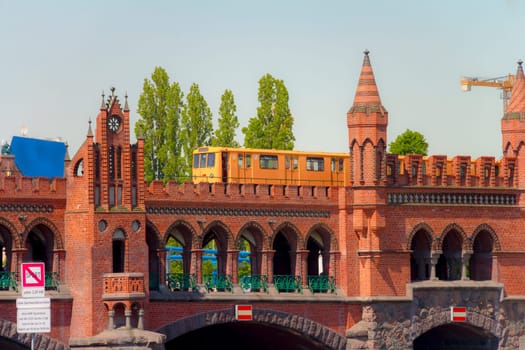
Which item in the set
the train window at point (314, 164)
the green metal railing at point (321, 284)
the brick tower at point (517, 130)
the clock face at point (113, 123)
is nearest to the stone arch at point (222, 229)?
the green metal railing at point (321, 284)

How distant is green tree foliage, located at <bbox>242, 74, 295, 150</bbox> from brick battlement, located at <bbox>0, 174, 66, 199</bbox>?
28812mm

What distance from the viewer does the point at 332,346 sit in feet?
252

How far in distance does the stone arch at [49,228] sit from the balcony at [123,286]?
2.84 meters

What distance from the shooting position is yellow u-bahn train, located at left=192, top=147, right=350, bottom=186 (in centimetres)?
8012

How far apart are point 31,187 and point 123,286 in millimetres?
5525

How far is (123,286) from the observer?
69.0m

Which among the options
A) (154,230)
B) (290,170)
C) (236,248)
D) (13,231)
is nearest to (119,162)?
(154,230)

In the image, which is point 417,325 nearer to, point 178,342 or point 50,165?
point 178,342

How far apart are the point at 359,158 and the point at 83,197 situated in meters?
13.7

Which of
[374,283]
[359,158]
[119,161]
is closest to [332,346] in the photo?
[374,283]

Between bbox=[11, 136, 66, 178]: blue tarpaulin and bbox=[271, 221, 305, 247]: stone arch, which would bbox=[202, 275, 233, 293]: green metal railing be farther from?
bbox=[11, 136, 66, 178]: blue tarpaulin

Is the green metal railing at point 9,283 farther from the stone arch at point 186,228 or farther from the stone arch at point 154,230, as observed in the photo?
the stone arch at point 186,228

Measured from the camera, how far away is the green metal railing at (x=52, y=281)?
70.8 meters

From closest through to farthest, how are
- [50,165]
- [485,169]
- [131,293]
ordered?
[131,293] < [50,165] < [485,169]
